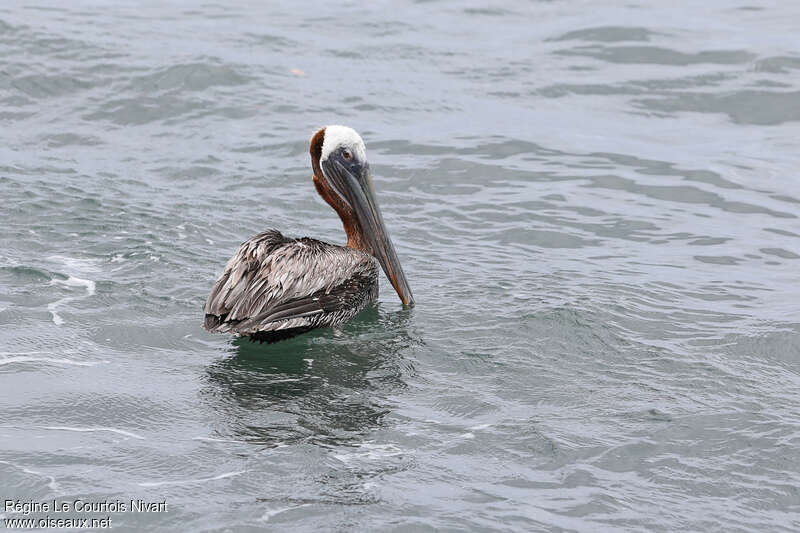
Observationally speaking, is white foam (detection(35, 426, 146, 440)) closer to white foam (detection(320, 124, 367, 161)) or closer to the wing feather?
the wing feather

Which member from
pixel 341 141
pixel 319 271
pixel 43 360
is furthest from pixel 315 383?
pixel 341 141

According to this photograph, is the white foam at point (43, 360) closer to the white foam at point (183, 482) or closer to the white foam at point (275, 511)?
the white foam at point (183, 482)

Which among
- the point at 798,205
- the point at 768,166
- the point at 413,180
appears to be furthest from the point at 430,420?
the point at 768,166

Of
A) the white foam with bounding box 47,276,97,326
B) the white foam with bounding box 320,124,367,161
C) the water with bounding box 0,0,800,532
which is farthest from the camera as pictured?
the white foam with bounding box 320,124,367,161

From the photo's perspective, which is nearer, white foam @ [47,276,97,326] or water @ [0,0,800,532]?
water @ [0,0,800,532]

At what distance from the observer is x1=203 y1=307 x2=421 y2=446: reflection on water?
223 inches

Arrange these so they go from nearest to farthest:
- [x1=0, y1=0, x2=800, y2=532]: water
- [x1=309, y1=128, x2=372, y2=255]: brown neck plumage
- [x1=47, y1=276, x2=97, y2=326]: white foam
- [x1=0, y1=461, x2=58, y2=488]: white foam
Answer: [x1=0, y1=461, x2=58, y2=488]: white foam → [x1=0, y1=0, x2=800, y2=532]: water → [x1=47, y1=276, x2=97, y2=326]: white foam → [x1=309, y1=128, x2=372, y2=255]: brown neck plumage

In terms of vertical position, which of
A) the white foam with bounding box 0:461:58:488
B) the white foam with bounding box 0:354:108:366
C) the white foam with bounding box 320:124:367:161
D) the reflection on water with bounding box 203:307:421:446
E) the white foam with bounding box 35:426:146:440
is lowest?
the reflection on water with bounding box 203:307:421:446

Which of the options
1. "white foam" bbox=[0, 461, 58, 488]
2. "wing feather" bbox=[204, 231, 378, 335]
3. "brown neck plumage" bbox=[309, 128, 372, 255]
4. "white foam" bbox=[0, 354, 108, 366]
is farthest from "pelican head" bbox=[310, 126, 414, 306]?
"white foam" bbox=[0, 461, 58, 488]

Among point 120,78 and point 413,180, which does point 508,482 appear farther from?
point 120,78

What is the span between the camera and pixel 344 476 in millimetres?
5156

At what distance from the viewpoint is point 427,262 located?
341 inches

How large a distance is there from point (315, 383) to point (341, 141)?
2.04 meters

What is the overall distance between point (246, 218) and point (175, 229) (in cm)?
71
